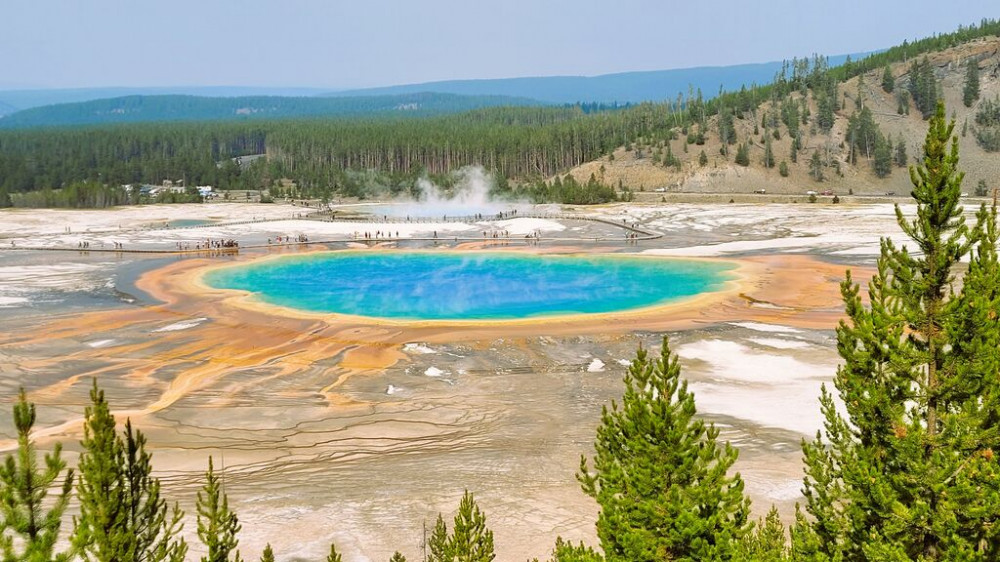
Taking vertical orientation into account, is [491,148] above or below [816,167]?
above

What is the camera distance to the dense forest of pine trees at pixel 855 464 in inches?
362

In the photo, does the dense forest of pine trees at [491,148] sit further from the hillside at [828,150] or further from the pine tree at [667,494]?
the pine tree at [667,494]

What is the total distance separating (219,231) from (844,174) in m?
86.1

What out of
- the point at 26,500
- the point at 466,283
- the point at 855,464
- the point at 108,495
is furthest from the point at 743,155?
the point at 26,500

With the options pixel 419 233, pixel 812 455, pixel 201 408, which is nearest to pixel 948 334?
pixel 812 455

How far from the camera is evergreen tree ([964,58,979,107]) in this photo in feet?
427

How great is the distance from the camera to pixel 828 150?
408 ft

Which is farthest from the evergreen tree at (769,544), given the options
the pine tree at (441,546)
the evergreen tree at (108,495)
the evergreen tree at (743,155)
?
the evergreen tree at (743,155)

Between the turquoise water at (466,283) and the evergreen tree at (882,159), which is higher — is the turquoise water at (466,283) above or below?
below

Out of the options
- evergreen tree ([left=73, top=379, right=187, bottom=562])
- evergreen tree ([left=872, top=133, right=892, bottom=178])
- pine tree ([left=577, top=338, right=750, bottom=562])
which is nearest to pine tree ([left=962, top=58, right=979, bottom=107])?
evergreen tree ([left=872, top=133, right=892, bottom=178])

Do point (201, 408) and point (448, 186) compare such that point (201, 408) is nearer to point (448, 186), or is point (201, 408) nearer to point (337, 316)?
point (337, 316)

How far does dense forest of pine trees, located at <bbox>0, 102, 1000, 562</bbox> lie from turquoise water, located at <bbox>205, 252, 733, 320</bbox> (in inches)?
1195

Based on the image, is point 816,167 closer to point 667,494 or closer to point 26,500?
point 667,494

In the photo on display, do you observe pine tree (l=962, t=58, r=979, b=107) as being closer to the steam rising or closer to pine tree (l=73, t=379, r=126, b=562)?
the steam rising
